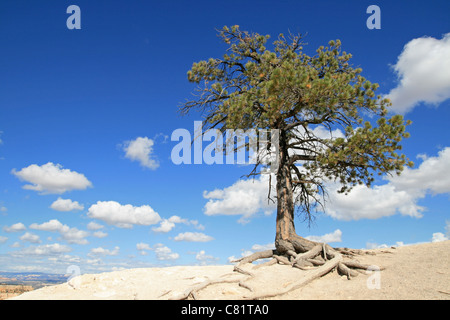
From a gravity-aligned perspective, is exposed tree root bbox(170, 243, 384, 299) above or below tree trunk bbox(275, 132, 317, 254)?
below

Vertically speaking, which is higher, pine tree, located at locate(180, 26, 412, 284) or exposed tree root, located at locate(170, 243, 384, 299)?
pine tree, located at locate(180, 26, 412, 284)

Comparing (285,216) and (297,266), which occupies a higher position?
(285,216)

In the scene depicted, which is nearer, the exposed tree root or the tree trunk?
the exposed tree root

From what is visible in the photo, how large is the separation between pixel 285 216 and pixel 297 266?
7.34 feet

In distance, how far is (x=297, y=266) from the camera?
35.4 ft

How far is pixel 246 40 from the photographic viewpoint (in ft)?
47.4

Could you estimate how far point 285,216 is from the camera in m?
12.5

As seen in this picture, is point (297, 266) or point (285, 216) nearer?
point (297, 266)

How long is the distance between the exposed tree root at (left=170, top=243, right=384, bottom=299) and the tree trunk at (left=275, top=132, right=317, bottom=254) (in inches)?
10.0

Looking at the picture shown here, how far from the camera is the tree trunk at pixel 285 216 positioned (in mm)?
12148

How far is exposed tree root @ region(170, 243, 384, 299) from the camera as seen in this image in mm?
8624
